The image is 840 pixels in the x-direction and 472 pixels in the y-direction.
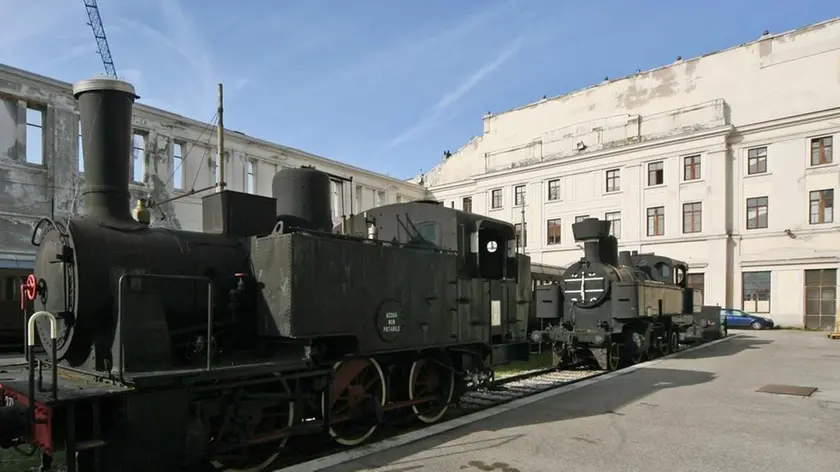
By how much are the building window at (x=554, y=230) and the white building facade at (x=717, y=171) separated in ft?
0.31

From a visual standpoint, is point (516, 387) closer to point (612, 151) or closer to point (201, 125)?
point (201, 125)

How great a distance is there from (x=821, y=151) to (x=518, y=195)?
1807cm

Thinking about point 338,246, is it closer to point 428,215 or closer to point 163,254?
point 163,254

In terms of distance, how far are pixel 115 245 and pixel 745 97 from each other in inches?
1418

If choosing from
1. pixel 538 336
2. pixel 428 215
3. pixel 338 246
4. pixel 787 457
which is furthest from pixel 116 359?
pixel 538 336

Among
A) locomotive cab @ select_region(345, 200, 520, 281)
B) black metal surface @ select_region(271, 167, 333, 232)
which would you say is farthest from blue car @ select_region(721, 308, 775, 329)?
black metal surface @ select_region(271, 167, 333, 232)

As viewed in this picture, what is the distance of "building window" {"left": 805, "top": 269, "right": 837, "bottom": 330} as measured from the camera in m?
29.0

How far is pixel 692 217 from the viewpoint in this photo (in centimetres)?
3369

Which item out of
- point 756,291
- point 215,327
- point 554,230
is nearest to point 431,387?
point 215,327

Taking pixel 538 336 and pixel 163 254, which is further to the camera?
pixel 538 336

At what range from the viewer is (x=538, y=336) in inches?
531

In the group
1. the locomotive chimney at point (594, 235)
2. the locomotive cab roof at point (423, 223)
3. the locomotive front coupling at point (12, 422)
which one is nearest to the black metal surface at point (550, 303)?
the locomotive chimney at point (594, 235)

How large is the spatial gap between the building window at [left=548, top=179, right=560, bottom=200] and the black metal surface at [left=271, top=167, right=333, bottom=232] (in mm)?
34201

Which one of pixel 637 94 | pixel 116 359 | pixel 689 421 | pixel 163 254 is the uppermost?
pixel 637 94
